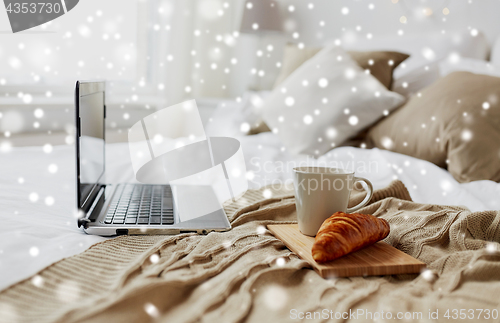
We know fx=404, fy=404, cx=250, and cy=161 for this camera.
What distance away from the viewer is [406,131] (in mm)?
1180

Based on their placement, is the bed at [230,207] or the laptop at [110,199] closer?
the bed at [230,207]

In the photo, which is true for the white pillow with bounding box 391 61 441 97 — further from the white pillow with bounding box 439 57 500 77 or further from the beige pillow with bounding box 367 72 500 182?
the beige pillow with bounding box 367 72 500 182

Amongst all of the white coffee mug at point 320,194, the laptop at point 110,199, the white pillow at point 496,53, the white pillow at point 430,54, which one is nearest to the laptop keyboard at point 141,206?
the laptop at point 110,199

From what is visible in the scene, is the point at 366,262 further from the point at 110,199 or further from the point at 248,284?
the point at 110,199

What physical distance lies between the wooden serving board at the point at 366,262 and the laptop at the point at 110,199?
16cm

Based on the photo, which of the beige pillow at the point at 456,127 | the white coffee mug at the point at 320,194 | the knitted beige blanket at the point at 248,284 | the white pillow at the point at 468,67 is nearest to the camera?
the knitted beige blanket at the point at 248,284

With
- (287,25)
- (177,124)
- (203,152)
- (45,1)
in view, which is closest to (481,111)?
(203,152)

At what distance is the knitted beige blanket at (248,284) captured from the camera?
385 millimetres

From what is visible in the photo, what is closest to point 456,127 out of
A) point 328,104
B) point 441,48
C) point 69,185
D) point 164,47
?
point 328,104

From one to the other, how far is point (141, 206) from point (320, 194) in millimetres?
343

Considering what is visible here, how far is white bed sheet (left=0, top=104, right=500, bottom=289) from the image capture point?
1.74ft

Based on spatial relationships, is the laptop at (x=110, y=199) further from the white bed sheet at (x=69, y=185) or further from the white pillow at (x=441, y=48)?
the white pillow at (x=441, y=48)

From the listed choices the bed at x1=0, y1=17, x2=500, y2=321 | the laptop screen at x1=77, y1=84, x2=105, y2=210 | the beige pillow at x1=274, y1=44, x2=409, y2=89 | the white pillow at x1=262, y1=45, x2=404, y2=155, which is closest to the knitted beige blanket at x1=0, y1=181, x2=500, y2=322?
the bed at x1=0, y1=17, x2=500, y2=321

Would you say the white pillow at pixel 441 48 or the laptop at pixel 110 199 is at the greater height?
the white pillow at pixel 441 48
